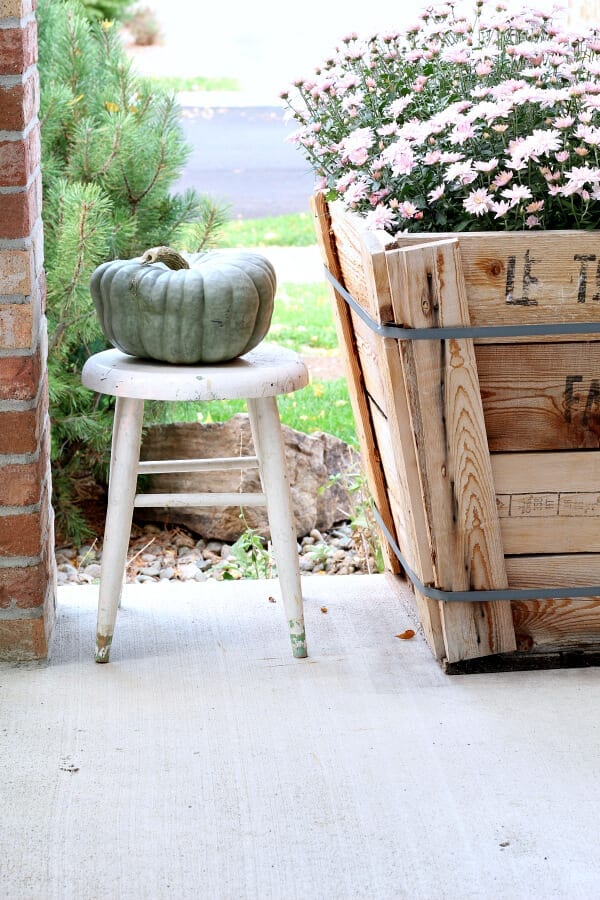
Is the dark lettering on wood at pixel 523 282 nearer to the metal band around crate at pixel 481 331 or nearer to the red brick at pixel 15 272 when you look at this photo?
the metal band around crate at pixel 481 331

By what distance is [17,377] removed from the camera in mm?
1904

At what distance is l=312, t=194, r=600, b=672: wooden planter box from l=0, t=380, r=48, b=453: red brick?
62 centimetres

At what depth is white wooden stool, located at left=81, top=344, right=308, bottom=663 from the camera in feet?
6.22

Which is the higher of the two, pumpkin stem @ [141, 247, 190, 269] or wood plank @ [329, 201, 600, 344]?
pumpkin stem @ [141, 247, 190, 269]

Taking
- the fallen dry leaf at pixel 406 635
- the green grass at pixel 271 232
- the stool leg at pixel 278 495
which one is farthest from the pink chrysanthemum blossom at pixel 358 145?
the green grass at pixel 271 232

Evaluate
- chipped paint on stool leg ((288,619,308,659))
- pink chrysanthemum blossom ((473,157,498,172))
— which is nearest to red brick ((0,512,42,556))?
chipped paint on stool leg ((288,619,308,659))

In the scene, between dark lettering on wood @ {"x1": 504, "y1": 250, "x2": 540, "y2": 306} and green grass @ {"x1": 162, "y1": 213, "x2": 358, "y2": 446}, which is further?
green grass @ {"x1": 162, "y1": 213, "x2": 358, "y2": 446}

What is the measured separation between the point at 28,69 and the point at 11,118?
0.44 feet

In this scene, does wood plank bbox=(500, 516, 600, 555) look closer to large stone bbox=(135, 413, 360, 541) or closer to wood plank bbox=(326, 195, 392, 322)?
wood plank bbox=(326, 195, 392, 322)

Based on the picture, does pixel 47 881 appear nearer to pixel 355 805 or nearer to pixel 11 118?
pixel 355 805

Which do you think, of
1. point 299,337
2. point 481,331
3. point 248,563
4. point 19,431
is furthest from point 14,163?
point 299,337

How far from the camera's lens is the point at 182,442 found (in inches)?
131

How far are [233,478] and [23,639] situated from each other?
1.35 meters

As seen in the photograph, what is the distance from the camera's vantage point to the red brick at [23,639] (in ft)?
6.53
